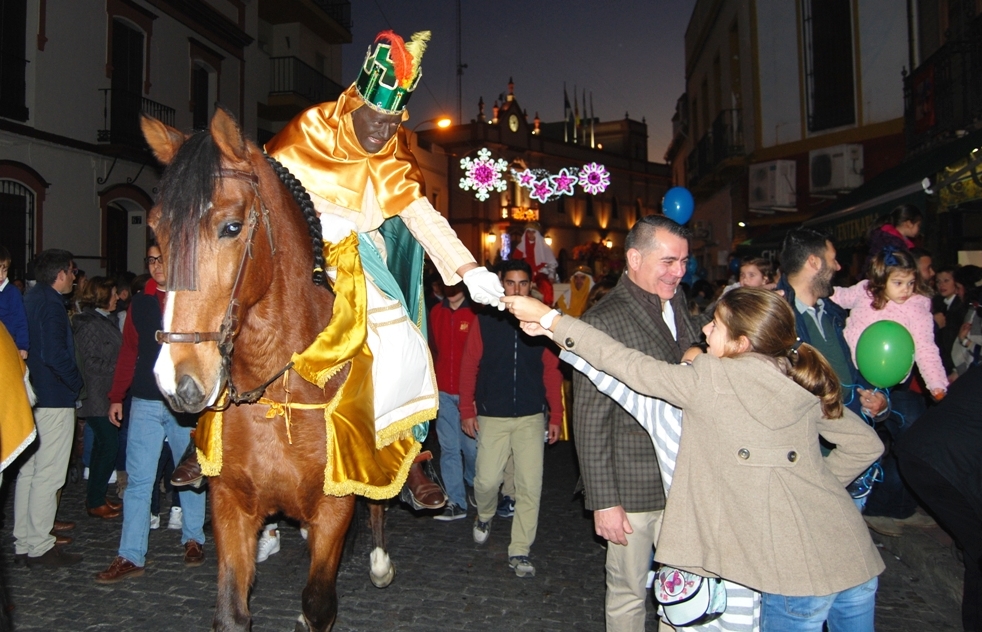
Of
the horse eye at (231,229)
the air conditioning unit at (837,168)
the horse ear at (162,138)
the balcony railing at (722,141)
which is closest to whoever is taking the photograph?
the horse eye at (231,229)

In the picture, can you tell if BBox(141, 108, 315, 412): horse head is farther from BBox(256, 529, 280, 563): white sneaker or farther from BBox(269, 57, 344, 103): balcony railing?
BBox(269, 57, 344, 103): balcony railing

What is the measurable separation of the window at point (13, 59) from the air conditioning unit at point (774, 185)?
1519 cm

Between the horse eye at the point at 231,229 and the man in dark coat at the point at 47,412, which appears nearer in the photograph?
the horse eye at the point at 231,229

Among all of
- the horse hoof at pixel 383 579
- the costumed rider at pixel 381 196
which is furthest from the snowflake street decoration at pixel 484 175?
the costumed rider at pixel 381 196

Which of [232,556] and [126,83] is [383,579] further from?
[126,83]

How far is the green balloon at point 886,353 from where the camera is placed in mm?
4723

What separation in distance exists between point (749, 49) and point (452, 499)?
16242 mm

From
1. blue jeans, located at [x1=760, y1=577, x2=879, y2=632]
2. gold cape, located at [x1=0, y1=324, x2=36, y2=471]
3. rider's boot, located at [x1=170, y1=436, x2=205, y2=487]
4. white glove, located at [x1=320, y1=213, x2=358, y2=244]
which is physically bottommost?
blue jeans, located at [x1=760, y1=577, x2=879, y2=632]

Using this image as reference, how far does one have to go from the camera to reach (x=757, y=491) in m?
2.65

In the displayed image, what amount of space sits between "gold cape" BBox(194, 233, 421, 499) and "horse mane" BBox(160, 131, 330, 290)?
691 mm

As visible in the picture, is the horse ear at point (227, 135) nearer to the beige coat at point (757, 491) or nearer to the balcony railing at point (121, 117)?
the beige coat at point (757, 491)

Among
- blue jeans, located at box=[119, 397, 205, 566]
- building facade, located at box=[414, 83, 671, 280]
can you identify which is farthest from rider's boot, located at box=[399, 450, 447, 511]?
building facade, located at box=[414, 83, 671, 280]

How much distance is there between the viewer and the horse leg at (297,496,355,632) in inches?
138

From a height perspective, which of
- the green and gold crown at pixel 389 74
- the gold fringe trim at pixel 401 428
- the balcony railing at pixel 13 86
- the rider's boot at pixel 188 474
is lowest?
the rider's boot at pixel 188 474
